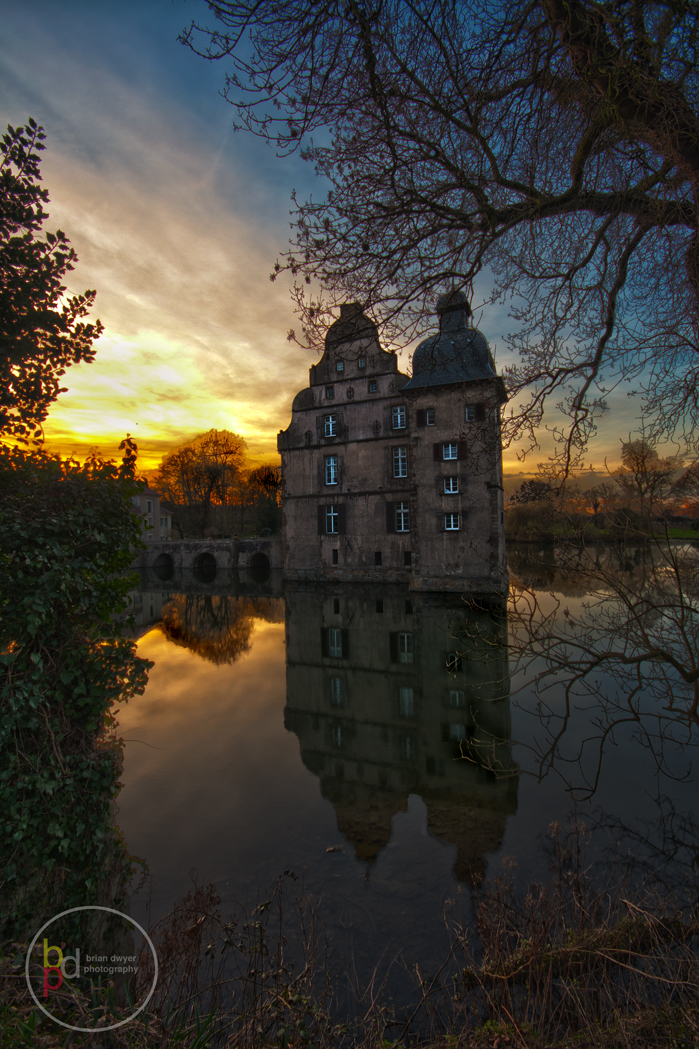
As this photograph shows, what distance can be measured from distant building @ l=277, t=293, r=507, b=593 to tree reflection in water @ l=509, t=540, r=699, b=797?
959 centimetres

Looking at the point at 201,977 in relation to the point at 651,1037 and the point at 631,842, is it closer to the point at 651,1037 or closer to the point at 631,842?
the point at 651,1037

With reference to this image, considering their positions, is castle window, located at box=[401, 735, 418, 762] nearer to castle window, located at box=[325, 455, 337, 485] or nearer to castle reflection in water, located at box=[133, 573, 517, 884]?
castle reflection in water, located at box=[133, 573, 517, 884]

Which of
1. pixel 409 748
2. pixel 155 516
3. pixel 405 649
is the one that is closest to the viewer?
pixel 409 748

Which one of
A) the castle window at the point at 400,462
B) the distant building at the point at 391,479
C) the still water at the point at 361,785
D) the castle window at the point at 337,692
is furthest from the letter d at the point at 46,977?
the castle window at the point at 400,462

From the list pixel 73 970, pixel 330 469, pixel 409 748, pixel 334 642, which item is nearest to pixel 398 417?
pixel 330 469

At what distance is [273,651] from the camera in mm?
13352

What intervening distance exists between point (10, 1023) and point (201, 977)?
1.53 metres

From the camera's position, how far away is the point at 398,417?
78.3 feet

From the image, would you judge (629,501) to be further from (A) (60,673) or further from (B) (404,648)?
(B) (404,648)

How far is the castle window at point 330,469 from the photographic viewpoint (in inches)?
999

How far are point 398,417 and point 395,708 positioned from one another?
17383 millimetres

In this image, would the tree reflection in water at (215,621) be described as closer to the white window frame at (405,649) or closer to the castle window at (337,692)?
the castle window at (337,692)

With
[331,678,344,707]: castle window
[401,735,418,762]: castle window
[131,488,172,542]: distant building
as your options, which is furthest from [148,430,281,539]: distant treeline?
[401,735,418,762]: castle window

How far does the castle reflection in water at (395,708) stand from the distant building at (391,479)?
272 centimetres
